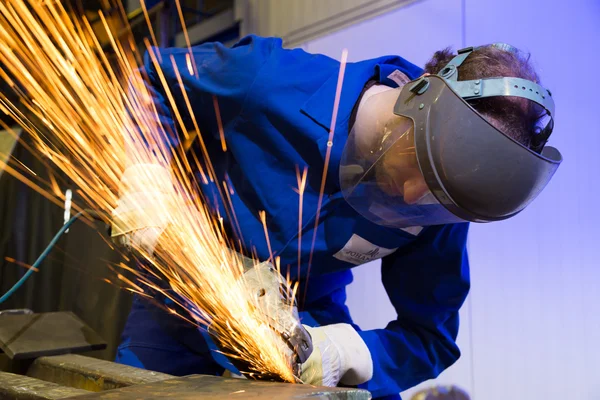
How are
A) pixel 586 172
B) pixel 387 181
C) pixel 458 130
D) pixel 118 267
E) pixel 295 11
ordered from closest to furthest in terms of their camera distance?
pixel 458 130, pixel 387 181, pixel 586 172, pixel 118 267, pixel 295 11

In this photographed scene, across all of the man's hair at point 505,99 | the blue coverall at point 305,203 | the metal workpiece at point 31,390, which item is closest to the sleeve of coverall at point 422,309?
the blue coverall at point 305,203

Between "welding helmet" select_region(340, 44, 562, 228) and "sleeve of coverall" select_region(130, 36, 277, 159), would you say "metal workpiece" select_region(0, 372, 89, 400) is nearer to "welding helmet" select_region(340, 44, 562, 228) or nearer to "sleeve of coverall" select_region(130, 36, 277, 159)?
"sleeve of coverall" select_region(130, 36, 277, 159)

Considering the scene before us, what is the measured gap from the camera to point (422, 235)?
1820 millimetres

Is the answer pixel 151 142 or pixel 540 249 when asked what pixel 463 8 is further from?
pixel 151 142

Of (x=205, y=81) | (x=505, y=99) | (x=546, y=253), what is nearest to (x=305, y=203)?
(x=205, y=81)

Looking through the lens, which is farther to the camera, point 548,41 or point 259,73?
point 548,41

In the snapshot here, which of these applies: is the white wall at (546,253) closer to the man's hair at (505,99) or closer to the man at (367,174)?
the man at (367,174)

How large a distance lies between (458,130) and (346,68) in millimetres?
543

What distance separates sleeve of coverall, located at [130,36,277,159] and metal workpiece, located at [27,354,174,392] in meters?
0.70

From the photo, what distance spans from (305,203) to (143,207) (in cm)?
48

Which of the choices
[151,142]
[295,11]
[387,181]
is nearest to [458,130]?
[387,181]

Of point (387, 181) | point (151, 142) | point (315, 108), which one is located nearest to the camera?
point (387, 181)

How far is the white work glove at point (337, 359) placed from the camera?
152 centimetres

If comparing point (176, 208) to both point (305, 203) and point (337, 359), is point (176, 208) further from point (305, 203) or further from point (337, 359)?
point (337, 359)
